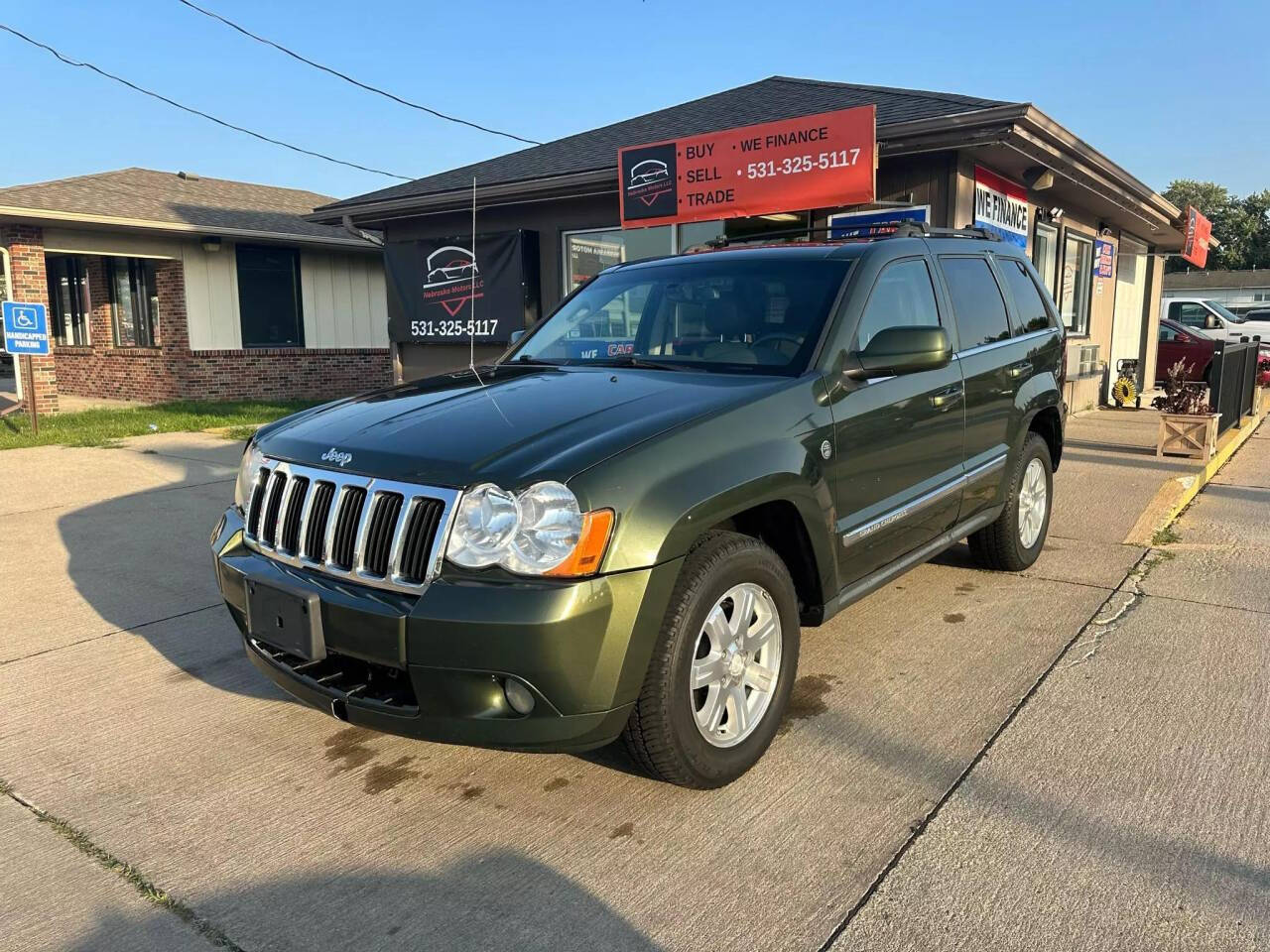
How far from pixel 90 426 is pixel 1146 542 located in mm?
12667

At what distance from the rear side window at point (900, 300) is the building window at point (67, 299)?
18533 mm

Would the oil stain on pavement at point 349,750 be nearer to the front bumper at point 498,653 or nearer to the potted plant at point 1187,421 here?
the front bumper at point 498,653

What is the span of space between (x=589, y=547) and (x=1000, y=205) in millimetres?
9505

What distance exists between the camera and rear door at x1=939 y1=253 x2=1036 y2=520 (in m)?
4.55

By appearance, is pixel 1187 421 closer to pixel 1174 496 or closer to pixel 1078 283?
pixel 1174 496

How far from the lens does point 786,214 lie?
A: 10148 mm

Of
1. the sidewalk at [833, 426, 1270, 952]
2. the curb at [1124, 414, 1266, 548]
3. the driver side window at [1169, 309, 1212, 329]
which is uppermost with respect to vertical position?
the driver side window at [1169, 309, 1212, 329]

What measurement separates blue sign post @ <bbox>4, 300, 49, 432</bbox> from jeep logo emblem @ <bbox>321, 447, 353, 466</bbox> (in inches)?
424

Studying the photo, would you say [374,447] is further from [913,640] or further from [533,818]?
[913,640]

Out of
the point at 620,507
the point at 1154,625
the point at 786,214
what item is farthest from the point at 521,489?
the point at 786,214

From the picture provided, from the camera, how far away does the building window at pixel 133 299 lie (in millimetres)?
17297

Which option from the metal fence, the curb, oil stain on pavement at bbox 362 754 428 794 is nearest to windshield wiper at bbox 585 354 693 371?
oil stain on pavement at bbox 362 754 428 794

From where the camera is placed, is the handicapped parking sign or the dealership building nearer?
the dealership building

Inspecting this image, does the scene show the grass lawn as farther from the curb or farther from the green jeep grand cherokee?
the curb
